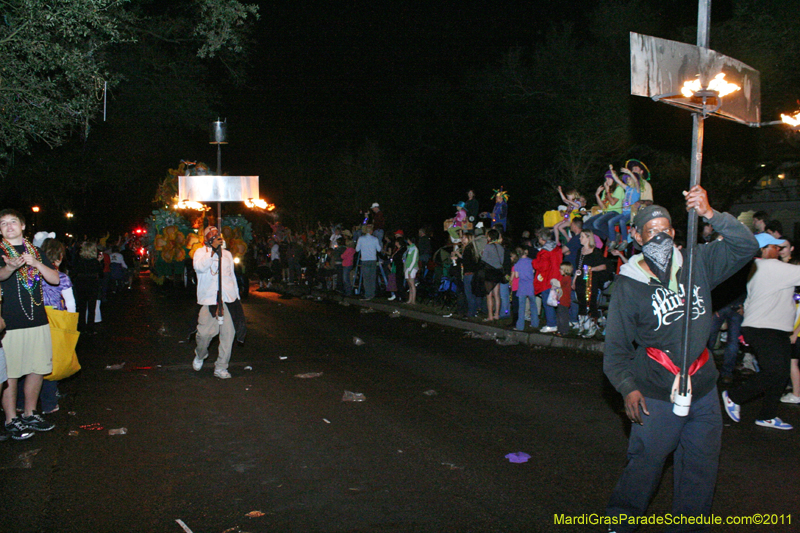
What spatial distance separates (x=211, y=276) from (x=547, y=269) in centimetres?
593

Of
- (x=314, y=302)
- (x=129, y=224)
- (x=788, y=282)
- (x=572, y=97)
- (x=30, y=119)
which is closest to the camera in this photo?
(x=788, y=282)

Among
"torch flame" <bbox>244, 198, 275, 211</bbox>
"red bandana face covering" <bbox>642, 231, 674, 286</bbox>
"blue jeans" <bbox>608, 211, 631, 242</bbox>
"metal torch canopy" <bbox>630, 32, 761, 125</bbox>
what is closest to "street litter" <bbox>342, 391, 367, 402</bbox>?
"red bandana face covering" <bbox>642, 231, 674, 286</bbox>

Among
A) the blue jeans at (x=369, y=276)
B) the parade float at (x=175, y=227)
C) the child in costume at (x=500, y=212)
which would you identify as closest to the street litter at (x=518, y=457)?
the child in costume at (x=500, y=212)

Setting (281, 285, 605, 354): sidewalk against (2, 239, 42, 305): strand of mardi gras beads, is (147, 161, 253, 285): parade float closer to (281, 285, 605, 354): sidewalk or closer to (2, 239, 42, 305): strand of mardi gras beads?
(281, 285, 605, 354): sidewalk

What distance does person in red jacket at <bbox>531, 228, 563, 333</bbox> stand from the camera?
11867 millimetres

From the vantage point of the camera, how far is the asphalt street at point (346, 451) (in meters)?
4.50

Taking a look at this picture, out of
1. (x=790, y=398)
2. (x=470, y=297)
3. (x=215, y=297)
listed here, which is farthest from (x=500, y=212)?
(x=790, y=398)

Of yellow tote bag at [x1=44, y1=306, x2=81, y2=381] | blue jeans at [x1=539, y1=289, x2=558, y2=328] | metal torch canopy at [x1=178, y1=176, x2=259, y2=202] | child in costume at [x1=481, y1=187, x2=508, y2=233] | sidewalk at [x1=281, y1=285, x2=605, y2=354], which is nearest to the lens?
yellow tote bag at [x1=44, y1=306, x2=81, y2=381]

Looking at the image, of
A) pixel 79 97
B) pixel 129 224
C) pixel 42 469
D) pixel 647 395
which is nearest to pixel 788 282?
pixel 647 395

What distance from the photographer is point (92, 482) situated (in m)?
5.12

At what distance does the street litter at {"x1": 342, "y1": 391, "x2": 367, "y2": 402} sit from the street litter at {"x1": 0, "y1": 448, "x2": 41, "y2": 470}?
3.09 metres

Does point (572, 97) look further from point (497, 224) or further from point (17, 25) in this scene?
point (17, 25)

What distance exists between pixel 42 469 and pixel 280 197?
118 ft

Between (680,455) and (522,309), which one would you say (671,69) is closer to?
(680,455)
